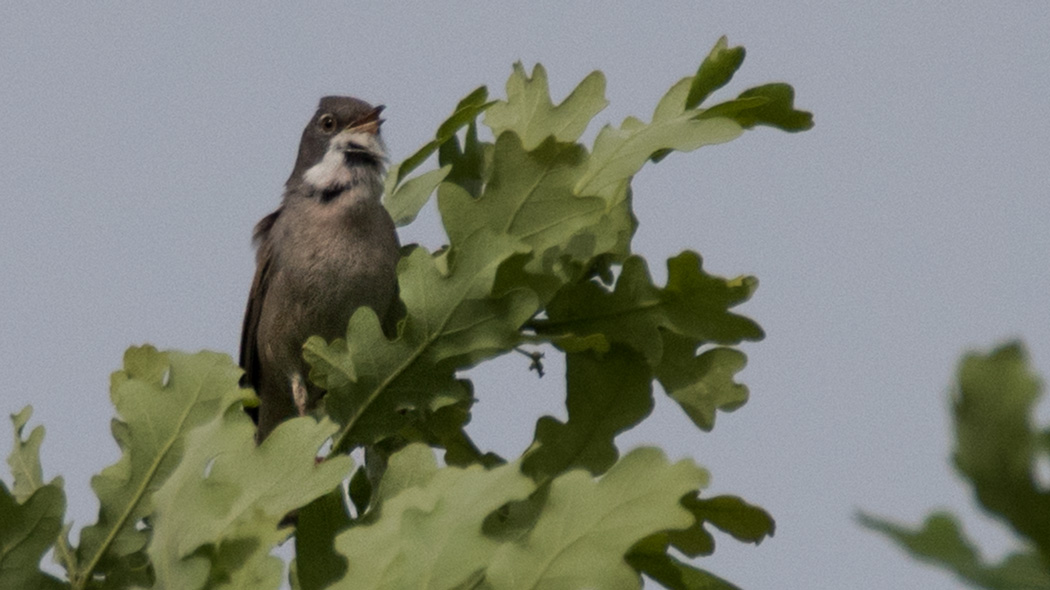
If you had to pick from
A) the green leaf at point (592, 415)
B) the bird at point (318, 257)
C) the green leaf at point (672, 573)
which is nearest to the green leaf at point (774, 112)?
the green leaf at point (592, 415)

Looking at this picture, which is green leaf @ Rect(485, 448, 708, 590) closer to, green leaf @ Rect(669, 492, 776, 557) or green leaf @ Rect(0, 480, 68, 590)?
green leaf @ Rect(669, 492, 776, 557)

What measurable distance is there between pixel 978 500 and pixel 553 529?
144 cm

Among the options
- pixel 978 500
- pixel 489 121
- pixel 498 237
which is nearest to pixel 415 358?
pixel 498 237

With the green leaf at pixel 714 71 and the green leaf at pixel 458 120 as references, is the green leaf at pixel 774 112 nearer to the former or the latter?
the green leaf at pixel 714 71

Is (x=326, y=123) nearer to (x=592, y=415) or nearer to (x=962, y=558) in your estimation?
(x=592, y=415)

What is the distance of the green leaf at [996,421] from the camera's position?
1.15 m

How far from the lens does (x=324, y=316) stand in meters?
5.88

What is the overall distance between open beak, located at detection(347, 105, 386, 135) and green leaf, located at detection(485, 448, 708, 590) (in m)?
4.09

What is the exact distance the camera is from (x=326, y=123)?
666 centimetres

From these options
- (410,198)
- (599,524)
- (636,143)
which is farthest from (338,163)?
(599,524)

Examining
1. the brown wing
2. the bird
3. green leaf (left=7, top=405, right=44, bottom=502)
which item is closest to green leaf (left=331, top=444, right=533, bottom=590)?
green leaf (left=7, top=405, right=44, bottom=502)

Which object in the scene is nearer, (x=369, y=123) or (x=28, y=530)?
(x=28, y=530)

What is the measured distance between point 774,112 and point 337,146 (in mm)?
3163

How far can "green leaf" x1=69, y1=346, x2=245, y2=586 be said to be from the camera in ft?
10.5
